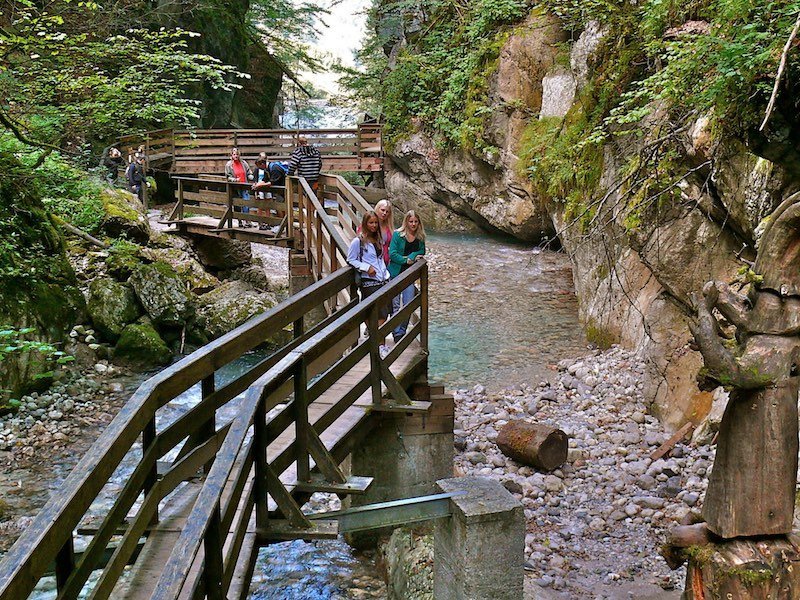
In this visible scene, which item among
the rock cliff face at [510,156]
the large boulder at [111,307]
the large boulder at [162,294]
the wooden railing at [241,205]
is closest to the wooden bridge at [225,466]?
the large boulder at [111,307]

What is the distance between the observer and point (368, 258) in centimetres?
698

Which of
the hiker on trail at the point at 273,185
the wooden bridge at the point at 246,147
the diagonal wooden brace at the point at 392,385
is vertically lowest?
the diagonal wooden brace at the point at 392,385

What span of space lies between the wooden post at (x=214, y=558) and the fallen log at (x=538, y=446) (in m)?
5.69

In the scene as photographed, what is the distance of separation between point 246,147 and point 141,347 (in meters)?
15.2

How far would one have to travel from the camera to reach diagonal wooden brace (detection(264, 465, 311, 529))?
13.1ft

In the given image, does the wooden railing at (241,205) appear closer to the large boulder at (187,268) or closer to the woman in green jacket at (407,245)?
the large boulder at (187,268)

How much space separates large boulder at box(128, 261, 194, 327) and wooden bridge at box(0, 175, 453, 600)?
751cm

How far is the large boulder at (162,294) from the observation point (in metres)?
13.6

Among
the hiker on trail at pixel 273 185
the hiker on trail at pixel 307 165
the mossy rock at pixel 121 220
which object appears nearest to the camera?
the hiker on trail at pixel 307 165

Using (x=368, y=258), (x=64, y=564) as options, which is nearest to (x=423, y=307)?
(x=368, y=258)

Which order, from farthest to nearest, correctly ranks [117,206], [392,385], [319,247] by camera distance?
[117,206] → [319,247] → [392,385]

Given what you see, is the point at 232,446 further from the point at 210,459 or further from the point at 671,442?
the point at 671,442

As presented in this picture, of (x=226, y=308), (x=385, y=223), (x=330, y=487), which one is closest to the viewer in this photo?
(x=330, y=487)

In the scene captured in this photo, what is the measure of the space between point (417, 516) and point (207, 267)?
1466 cm
